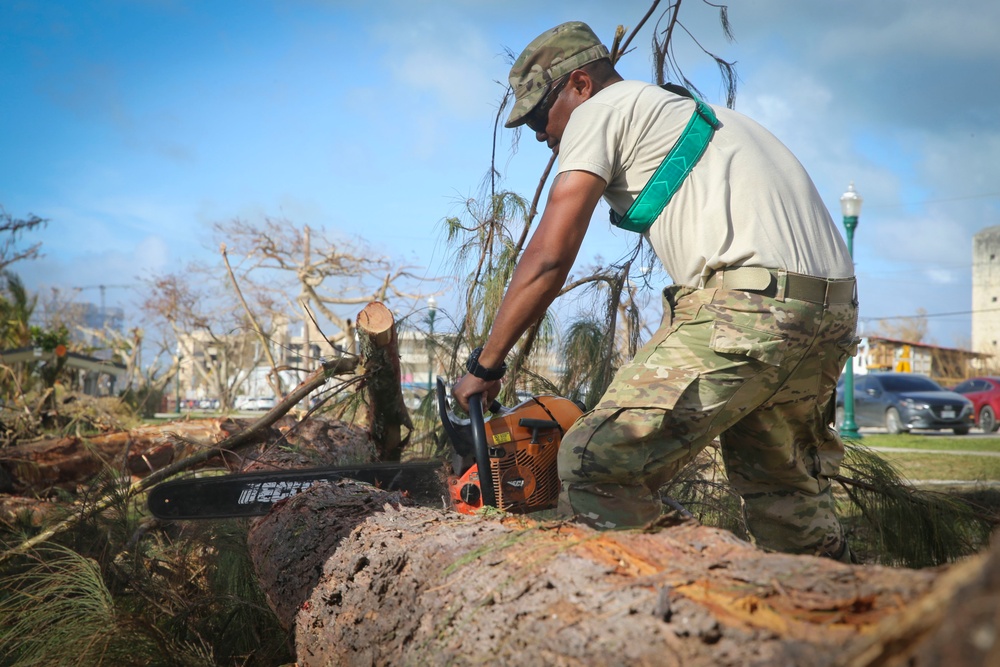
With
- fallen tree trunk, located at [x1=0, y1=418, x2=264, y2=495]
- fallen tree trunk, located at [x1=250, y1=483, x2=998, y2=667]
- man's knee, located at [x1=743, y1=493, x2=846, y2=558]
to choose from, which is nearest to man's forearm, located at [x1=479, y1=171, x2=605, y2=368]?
fallen tree trunk, located at [x1=250, y1=483, x2=998, y2=667]

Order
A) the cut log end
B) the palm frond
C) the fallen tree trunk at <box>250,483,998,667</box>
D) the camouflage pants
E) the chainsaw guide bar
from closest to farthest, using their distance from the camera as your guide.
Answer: the fallen tree trunk at <box>250,483,998,667</box> → the camouflage pants → the chainsaw guide bar → the palm frond → the cut log end

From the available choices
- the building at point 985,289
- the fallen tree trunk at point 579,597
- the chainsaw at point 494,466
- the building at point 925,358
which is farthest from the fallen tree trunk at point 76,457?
the building at point 985,289

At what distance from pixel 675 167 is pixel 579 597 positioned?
1410mm

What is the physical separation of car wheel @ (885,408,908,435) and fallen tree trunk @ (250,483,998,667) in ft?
55.2

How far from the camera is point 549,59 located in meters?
2.47

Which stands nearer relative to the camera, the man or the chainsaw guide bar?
the man

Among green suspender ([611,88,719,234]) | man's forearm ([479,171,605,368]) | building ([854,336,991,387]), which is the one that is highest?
building ([854,336,991,387])

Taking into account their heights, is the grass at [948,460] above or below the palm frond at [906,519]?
below

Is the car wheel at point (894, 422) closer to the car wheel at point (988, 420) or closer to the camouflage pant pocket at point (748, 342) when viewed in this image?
the car wheel at point (988, 420)

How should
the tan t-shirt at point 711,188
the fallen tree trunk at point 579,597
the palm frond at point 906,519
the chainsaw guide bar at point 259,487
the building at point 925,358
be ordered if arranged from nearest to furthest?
the fallen tree trunk at point 579,597 → the tan t-shirt at point 711,188 → the chainsaw guide bar at point 259,487 → the palm frond at point 906,519 → the building at point 925,358

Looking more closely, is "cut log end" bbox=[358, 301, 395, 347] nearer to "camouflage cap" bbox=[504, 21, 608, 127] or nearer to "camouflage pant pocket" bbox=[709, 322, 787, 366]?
"camouflage cap" bbox=[504, 21, 608, 127]

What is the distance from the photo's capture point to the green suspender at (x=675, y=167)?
2.23 meters

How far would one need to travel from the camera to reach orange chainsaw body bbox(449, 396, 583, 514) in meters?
2.47

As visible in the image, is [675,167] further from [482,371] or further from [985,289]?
[985,289]
